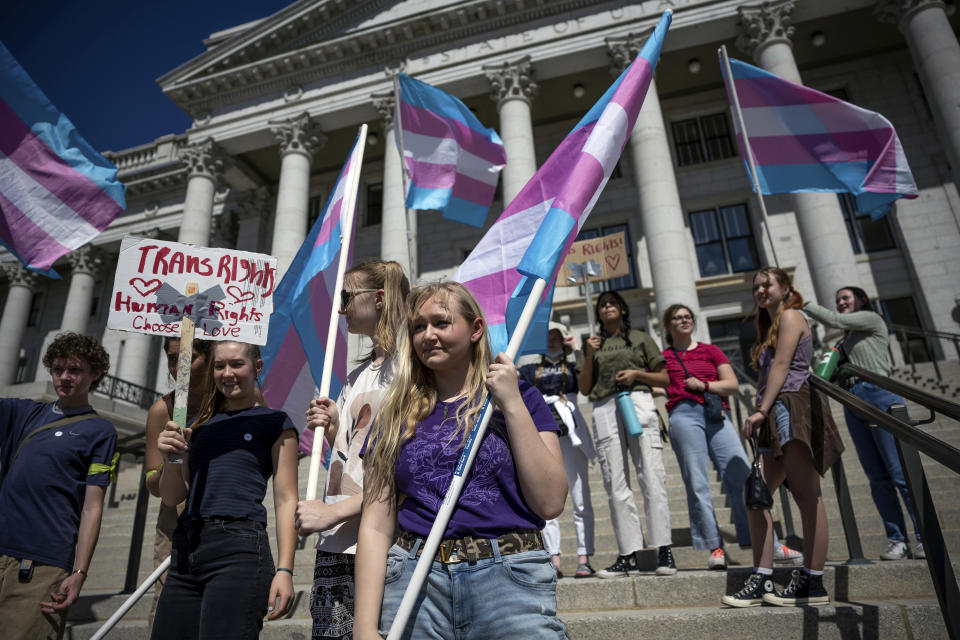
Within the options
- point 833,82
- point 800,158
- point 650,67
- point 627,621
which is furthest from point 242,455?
point 833,82

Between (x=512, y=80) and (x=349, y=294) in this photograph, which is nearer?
(x=349, y=294)

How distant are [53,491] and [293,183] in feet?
60.1

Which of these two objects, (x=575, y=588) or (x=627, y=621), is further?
(x=575, y=588)

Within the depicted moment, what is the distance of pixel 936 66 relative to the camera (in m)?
14.6

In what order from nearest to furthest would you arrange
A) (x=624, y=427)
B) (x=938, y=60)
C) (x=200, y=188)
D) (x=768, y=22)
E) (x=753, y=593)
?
→ 1. (x=753, y=593)
2. (x=624, y=427)
3. (x=938, y=60)
4. (x=768, y=22)
5. (x=200, y=188)

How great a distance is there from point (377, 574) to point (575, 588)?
285 cm

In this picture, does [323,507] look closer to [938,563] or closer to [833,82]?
[938,563]

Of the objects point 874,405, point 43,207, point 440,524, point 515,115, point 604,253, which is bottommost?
point 440,524

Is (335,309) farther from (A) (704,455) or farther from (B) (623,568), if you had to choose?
(A) (704,455)

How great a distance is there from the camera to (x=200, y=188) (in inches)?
848

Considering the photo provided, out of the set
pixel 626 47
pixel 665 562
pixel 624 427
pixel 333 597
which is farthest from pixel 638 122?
pixel 333 597

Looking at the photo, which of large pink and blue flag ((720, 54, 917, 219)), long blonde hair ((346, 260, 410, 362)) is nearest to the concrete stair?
long blonde hair ((346, 260, 410, 362))

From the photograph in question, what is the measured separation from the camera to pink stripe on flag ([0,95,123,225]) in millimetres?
4805

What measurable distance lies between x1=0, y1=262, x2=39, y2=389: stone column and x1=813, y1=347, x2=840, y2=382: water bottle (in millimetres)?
32629
